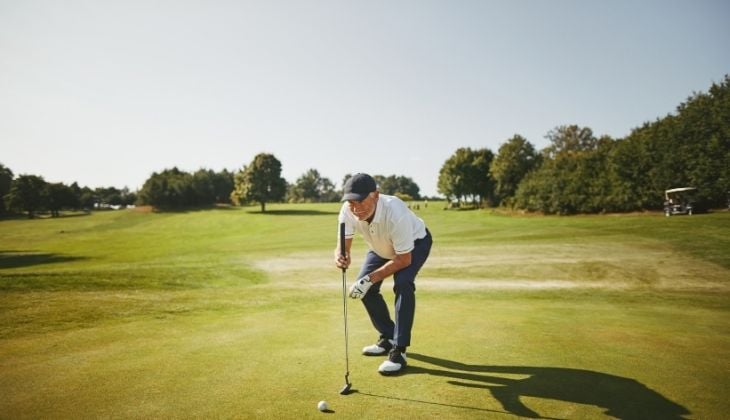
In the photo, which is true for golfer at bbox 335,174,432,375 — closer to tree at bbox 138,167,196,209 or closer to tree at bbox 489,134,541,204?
tree at bbox 489,134,541,204

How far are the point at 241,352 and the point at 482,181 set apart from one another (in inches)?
3338

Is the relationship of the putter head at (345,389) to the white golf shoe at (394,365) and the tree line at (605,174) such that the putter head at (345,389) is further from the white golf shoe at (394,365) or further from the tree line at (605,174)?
the tree line at (605,174)

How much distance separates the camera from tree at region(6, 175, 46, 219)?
117ft

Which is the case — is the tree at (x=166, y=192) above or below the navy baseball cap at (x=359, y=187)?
above

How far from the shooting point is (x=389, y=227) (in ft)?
16.7

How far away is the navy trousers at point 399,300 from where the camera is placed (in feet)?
16.6

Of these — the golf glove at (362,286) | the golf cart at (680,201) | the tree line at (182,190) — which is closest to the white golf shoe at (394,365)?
the golf glove at (362,286)

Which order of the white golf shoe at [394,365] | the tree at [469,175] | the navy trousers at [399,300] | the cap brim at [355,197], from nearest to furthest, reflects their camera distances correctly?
the white golf shoe at [394,365]
the cap brim at [355,197]
the navy trousers at [399,300]
the tree at [469,175]

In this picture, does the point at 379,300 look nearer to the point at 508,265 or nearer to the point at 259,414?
the point at 259,414

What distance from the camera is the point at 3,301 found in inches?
352

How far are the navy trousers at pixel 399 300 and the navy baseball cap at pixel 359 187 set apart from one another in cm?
117

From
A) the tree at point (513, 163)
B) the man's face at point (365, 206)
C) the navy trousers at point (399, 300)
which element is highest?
the tree at point (513, 163)

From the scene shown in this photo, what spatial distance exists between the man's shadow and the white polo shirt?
1.55 m

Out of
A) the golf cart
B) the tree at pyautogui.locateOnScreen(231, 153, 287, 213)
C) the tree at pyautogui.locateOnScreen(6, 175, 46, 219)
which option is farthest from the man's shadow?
the tree at pyautogui.locateOnScreen(231, 153, 287, 213)
